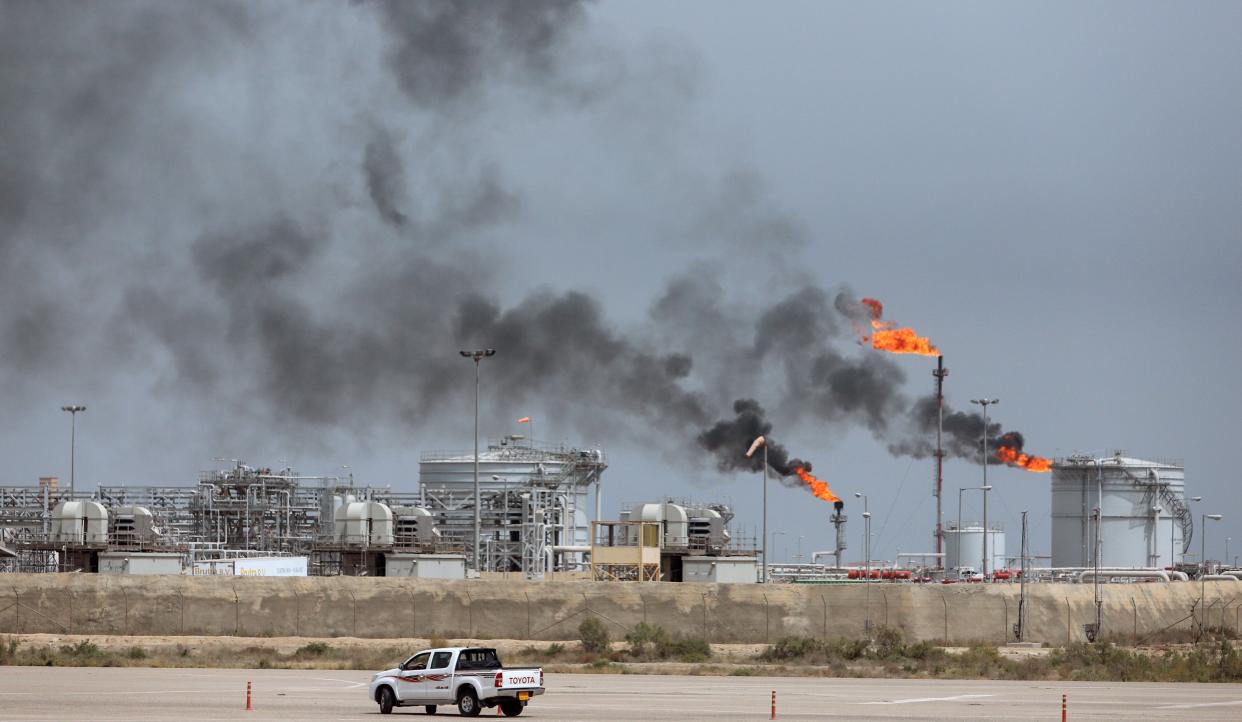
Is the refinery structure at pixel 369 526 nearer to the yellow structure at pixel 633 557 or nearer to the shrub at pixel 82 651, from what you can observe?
the yellow structure at pixel 633 557

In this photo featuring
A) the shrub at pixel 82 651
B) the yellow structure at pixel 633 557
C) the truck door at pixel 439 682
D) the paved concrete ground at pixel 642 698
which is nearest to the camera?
the paved concrete ground at pixel 642 698

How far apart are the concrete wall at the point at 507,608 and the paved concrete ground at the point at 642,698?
20219 millimetres

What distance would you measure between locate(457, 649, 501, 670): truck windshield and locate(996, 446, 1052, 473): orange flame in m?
82.6

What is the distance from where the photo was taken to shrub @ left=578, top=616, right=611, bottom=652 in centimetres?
7544

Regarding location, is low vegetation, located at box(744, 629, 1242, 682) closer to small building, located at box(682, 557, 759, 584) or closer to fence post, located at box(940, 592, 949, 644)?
fence post, located at box(940, 592, 949, 644)

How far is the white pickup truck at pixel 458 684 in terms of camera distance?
43969 mm

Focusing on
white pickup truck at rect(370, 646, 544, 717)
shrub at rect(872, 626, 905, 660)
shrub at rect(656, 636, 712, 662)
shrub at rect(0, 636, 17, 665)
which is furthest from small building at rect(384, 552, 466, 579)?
white pickup truck at rect(370, 646, 544, 717)

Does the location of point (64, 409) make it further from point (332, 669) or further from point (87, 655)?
point (332, 669)

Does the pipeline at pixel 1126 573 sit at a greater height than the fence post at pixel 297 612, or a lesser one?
greater

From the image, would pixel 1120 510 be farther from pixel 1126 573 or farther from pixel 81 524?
pixel 81 524

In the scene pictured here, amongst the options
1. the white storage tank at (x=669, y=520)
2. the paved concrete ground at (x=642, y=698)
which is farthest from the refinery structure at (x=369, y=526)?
the paved concrete ground at (x=642, y=698)

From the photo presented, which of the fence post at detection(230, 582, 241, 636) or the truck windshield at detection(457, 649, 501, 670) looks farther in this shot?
the fence post at detection(230, 582, 241, 636)

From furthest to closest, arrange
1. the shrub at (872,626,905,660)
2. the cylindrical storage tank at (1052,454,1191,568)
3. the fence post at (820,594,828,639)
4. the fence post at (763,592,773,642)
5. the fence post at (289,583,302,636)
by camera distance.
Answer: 1. the cylindrical storage tank at (1052,454,1191,568)
2. the fence post at (289,583,302,636)
3. the fence post at (763,592,773,642)
4. the fence post at (820,594,828,639)
5. the shrub at (872,626,905,660)

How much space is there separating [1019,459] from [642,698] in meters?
79.4
